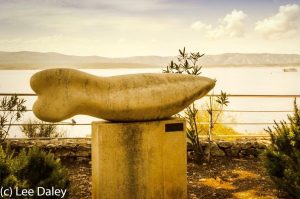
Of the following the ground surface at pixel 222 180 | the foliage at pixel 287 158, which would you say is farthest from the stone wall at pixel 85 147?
the foliage at pixel 287 158

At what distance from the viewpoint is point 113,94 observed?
14.4 feet

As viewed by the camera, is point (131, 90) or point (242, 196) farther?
point (242, 196)

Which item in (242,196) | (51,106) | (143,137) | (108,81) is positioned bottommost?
(242,196)

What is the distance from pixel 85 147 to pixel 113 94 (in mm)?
3468

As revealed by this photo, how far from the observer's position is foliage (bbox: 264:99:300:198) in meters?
4.36

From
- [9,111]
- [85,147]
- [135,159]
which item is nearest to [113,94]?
[135,159]

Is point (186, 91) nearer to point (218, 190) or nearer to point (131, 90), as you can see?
point (131, 90)

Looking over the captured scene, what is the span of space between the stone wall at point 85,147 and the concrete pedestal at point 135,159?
3.07 meters

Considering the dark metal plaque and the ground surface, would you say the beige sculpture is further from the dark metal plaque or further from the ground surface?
the ground surface

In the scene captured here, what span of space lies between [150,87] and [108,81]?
0.52m

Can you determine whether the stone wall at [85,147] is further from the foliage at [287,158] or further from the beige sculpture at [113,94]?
the beige sculpture at [113,94]

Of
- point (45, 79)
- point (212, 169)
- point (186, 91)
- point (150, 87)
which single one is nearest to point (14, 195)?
point (45, 79)

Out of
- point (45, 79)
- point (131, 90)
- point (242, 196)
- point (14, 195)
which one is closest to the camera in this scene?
point (14, 195)

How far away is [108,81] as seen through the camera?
445 cm
